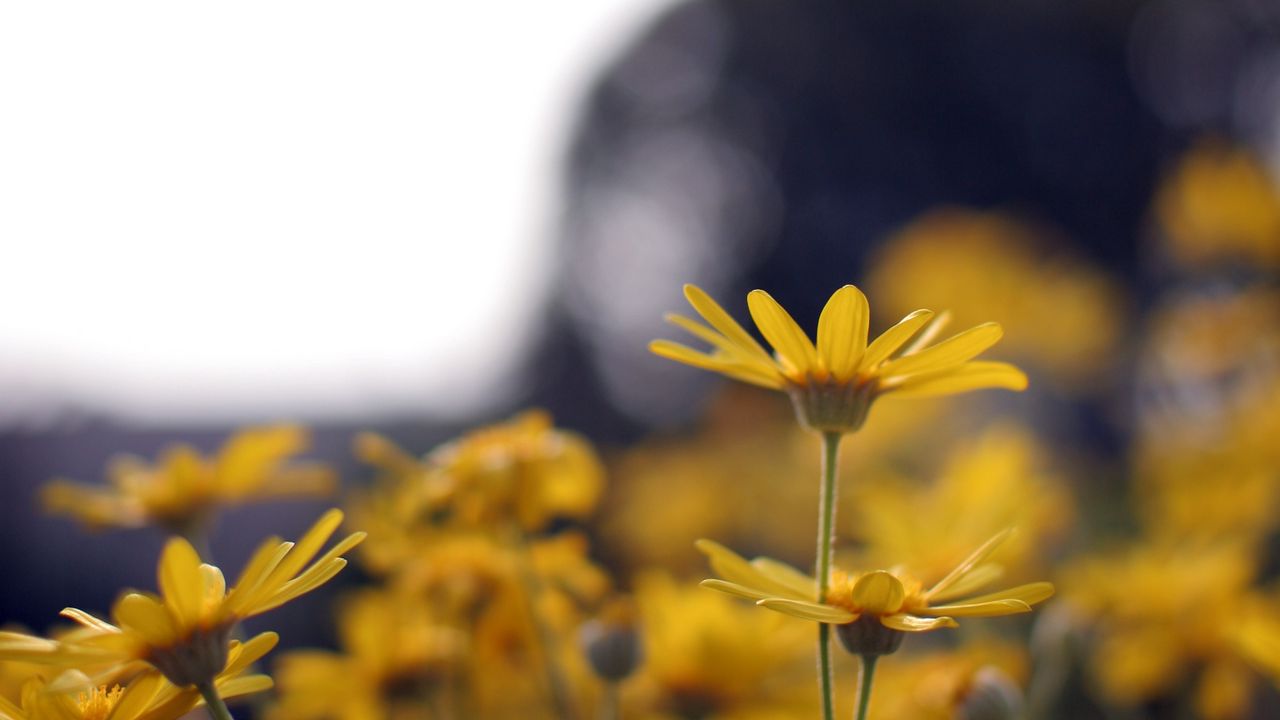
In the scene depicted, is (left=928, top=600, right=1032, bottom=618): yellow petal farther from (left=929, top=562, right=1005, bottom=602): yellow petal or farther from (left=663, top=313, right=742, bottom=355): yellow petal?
(left=663, top=313, right=742, bottom=355): yellow petal

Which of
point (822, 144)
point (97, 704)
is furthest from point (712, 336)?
point (822, 144)

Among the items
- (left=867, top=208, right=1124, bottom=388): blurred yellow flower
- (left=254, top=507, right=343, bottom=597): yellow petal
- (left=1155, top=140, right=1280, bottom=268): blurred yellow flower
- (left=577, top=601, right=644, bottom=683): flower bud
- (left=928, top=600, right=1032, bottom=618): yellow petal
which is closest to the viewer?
(left=928, top=600, right=1032, bottom=618): yellow petal

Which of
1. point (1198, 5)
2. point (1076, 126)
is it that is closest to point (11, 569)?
point (1076, 126)

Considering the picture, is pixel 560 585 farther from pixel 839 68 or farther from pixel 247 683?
pixel 839 68

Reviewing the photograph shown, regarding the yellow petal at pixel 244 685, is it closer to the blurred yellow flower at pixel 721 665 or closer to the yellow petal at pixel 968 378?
the blurred yellow flower at pixel 721 665

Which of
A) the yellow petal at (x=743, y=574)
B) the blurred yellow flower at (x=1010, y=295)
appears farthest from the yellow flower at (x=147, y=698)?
the blurred yellow flower at (x=1010, y=295)

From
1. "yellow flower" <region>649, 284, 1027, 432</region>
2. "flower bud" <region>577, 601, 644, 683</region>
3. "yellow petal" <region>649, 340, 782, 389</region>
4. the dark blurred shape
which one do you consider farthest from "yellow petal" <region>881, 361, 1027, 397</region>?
the dark blurred shape
